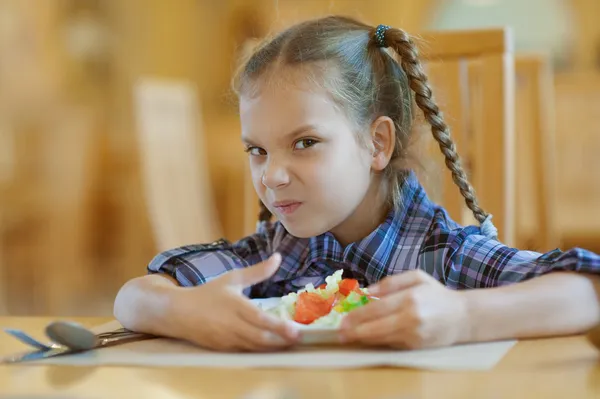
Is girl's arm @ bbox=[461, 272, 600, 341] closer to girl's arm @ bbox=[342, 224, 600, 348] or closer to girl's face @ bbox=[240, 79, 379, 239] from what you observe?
girl's arm @ bbox=[342, 224, 600, 348]

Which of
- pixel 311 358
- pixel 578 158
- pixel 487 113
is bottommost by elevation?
pixel 311 358

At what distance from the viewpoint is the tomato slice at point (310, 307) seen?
84 centimetres

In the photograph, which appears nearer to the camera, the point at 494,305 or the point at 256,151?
the point at 494,305

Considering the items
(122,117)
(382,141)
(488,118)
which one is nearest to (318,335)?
(382,141)

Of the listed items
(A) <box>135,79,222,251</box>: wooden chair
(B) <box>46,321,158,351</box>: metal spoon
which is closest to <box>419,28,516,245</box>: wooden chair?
(B) <box>46,321,158,351</box>: metal spoon

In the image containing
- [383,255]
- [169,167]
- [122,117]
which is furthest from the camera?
[122,117]

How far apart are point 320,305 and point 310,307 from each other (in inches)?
0.5

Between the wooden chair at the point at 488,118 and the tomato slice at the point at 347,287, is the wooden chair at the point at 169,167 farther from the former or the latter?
the tomato slice at the point at 347,287

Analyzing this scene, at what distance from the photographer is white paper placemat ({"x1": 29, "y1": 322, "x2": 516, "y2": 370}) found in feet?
2.23

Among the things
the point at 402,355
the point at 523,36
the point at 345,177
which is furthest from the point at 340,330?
the point at 523,36

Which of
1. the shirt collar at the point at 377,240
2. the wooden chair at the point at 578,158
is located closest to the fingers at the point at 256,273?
the shirt collar at the point at 377,240

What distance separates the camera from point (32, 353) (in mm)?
758

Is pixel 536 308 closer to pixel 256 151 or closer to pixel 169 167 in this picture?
pixel 256 151

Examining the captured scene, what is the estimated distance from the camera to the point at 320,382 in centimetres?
62
